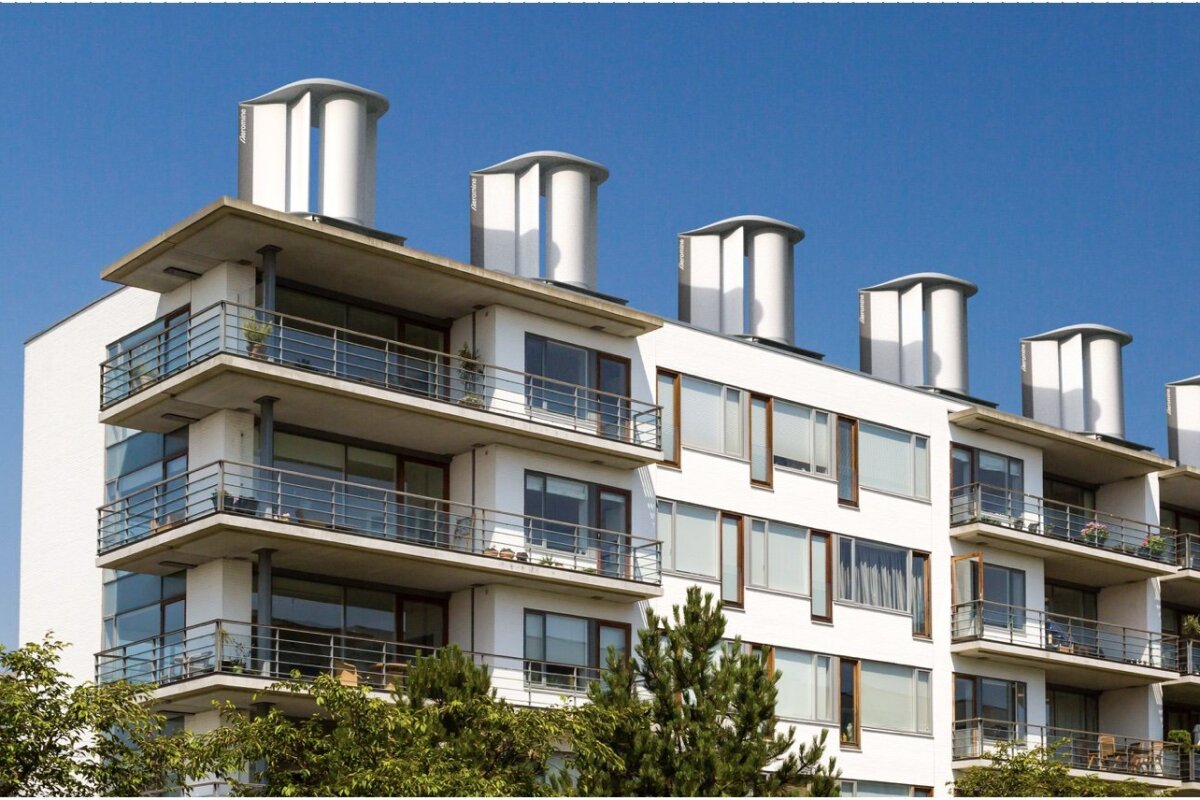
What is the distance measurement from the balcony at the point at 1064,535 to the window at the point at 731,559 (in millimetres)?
7791

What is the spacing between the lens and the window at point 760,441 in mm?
47781

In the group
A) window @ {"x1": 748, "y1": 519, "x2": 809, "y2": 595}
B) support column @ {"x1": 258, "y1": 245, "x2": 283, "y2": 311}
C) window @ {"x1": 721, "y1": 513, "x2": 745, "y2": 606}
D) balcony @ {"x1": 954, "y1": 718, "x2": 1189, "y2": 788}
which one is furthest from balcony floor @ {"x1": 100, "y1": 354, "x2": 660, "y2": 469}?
balcony @ {"x1": 954, "y1": 718, "x2": 1189, "y2": 788}

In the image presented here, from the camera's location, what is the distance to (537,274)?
46.2m

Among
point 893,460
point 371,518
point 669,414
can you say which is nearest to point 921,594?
point 893,460

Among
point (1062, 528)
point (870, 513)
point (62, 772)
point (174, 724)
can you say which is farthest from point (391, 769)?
point (1062, 528)

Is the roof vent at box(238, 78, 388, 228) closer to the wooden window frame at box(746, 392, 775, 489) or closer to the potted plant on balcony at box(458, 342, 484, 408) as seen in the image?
the potted plant on balcony at box(458, 342, 484, 408)

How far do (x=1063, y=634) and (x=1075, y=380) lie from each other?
28.5 ft

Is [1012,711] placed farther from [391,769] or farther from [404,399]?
[391,769]

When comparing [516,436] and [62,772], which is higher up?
[516,436]

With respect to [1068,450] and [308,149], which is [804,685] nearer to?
[1068,450]

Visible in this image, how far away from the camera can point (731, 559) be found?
153ft

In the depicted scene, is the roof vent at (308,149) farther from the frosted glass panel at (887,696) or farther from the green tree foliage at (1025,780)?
the green tree foliage at (1025,780)

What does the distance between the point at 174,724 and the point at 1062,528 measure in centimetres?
2730

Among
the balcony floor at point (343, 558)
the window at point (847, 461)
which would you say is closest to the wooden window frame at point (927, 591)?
the window at point (847, 461)
